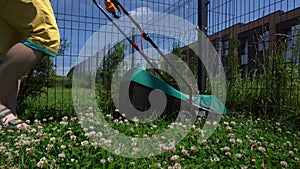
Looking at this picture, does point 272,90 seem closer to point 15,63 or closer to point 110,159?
point 110,159

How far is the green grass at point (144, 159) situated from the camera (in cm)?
97

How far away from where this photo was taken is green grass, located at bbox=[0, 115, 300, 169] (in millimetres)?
971

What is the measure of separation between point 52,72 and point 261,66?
6.60ft

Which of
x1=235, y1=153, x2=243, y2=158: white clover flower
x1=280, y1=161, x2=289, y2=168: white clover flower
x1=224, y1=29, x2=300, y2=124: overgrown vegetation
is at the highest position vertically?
x1=224, y1=29, x2=300, y2=124: overgrown vegetation

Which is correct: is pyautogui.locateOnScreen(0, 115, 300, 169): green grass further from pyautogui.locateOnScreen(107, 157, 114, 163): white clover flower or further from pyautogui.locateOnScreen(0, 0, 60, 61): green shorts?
pyautogui.locateOnScreen(0, 0, 60, 61): green shorts

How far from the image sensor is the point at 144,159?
104 centimetres

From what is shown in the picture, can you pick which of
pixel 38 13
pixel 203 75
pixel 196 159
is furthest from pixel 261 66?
pixel 38 13

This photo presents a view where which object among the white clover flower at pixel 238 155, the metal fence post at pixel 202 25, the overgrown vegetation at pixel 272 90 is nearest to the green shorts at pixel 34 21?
the white clover flower at pixel 238 155

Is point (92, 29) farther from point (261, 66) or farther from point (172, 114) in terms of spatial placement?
point (261, 66)

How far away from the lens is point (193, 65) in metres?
3.10

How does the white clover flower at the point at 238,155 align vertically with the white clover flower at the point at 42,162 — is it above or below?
below

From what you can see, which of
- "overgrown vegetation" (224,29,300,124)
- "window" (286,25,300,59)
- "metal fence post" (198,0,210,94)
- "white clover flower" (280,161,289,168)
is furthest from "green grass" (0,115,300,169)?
"window" (286,25,300,59)

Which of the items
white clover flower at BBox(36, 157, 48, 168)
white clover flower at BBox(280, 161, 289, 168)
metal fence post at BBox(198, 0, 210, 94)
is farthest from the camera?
metal fence post at BBox(198, 0, 210, 94)

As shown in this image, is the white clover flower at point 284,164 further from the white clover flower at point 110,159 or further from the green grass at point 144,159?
the white clover flower at point 110,159
